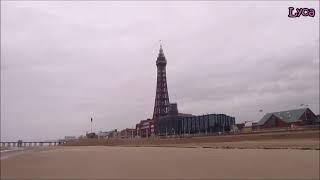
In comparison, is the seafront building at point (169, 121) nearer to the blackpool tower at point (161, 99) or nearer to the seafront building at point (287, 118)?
the blackpool tower at point (161, 99)

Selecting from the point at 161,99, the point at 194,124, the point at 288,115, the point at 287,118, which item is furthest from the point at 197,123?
the point at 287,118

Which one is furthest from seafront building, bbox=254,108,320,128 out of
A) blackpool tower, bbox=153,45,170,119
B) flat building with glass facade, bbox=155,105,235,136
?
blackpool tower, bbox=153,45,170,119

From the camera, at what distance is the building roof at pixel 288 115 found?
97688 mm

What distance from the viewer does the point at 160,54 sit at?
143 meters

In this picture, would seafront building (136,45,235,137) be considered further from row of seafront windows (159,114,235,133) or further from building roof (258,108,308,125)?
building roof (258,108,308,125)

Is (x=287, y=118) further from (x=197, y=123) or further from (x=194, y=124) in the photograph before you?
(x=194, y=124)

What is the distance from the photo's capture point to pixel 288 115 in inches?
3942

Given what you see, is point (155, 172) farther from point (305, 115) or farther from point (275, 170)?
point (305, 115)

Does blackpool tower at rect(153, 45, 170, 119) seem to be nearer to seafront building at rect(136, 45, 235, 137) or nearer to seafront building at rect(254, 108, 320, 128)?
Result: seafront building at rect(136, 45, 235, 137)

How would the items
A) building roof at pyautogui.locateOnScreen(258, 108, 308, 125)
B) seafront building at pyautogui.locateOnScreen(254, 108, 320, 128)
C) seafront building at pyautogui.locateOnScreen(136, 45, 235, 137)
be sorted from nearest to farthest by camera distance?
seafront building at pyautogui.locateOnScreen(254, 108, 320, 128) < building roof at pyautogui.locateOnScreen(258, 108, 308, 125) < seafront building at pyautogui.locateOnScreen(136, 45, 235, 137)

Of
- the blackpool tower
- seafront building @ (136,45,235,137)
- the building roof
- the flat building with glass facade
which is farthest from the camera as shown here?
the blackpool tower

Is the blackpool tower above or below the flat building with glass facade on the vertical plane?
above

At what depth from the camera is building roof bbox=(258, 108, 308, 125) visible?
97.7m

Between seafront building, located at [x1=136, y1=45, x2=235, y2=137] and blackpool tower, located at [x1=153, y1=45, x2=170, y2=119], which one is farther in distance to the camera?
blackpool tower, located at [x1=153, y1=45, x2=170, y2=119]
